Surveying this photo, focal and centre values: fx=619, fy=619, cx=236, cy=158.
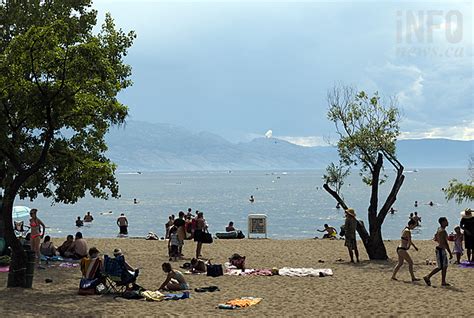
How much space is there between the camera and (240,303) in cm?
1263

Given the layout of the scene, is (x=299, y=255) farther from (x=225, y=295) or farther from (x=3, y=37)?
(x=3, y=37)

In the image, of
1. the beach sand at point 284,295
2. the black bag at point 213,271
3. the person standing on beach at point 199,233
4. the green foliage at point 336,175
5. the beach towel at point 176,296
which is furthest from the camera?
the green foliage at point 336,175

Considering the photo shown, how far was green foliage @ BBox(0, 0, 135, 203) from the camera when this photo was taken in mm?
13531

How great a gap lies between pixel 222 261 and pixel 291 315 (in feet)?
29.4

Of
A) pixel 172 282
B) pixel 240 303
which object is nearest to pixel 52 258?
pixel 172 282

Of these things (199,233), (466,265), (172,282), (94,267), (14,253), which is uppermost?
(199,233)

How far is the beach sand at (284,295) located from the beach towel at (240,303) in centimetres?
16

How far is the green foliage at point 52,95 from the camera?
13.5 m

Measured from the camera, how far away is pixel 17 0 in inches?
688

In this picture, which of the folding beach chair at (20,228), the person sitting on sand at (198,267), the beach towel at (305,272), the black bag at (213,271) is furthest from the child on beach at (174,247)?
the folding beach chair at (20,228)

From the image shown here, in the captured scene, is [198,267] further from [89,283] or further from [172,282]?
[89,283]

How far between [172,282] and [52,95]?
5.05 metres

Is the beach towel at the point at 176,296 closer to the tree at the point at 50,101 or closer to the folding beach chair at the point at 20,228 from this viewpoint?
the tree at the point at 50,101

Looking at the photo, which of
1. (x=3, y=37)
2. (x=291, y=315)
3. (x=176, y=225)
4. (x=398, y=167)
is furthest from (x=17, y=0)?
(x=398, y=167)
